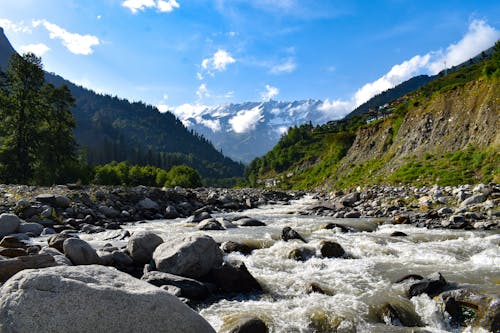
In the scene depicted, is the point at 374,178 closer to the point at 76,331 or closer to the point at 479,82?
the point at 479,82

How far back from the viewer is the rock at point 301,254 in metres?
13.3

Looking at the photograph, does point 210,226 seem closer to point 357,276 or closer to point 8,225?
point 8,225

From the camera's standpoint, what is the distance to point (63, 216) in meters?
21.7

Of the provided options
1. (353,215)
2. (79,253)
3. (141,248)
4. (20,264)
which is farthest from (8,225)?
(353,215)

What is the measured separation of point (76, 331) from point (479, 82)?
157 feet

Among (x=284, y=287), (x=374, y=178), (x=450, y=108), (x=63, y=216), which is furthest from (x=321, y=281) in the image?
(x=450, y=108)

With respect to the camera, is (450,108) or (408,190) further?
(450,108)

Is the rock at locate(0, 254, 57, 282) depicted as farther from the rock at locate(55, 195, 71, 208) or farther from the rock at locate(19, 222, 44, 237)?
the rock at locate(55, 195, 71, 208)

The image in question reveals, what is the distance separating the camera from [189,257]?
10.5 metres

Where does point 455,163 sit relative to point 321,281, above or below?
above

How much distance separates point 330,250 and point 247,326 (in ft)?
23.8

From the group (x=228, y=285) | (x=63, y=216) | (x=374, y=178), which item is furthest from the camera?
(x=374, y=178)

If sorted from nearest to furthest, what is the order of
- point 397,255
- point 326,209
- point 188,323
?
point 188,323, point 397,255, point 326,209

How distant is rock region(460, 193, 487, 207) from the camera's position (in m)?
22.3
